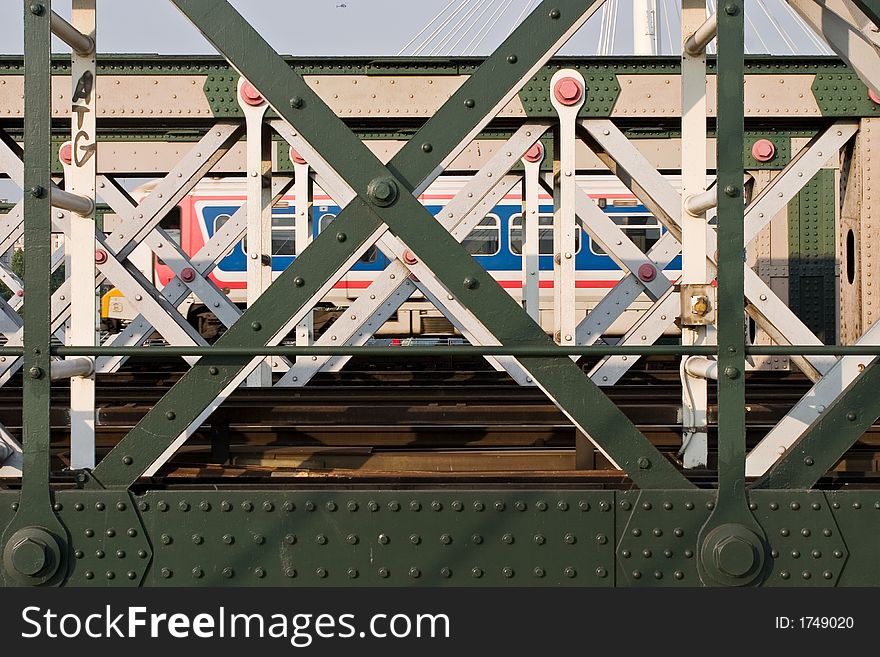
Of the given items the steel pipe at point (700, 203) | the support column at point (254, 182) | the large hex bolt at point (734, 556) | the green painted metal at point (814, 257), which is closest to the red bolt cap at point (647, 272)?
the support column at point (254, 182)

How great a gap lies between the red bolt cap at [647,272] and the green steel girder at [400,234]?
4.88m

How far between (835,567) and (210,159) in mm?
5719

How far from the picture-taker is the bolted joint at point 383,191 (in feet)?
11.0

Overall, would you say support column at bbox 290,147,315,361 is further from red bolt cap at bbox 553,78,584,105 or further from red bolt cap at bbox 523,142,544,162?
red bolt cap at bbox 553,78,584,105

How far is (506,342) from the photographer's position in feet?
11.2

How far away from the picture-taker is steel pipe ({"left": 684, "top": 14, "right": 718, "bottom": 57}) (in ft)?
12.5

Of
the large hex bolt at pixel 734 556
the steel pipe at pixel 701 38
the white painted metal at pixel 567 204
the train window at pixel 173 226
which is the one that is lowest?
the large hex bolt at pixel 734 556

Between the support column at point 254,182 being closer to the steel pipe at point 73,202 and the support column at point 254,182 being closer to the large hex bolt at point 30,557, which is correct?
the steel pipe at point 73,202

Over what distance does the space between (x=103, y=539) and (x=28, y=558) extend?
0.82 ft

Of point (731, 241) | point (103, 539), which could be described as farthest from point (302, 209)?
point (731, 241)

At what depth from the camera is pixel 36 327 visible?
3303mm
